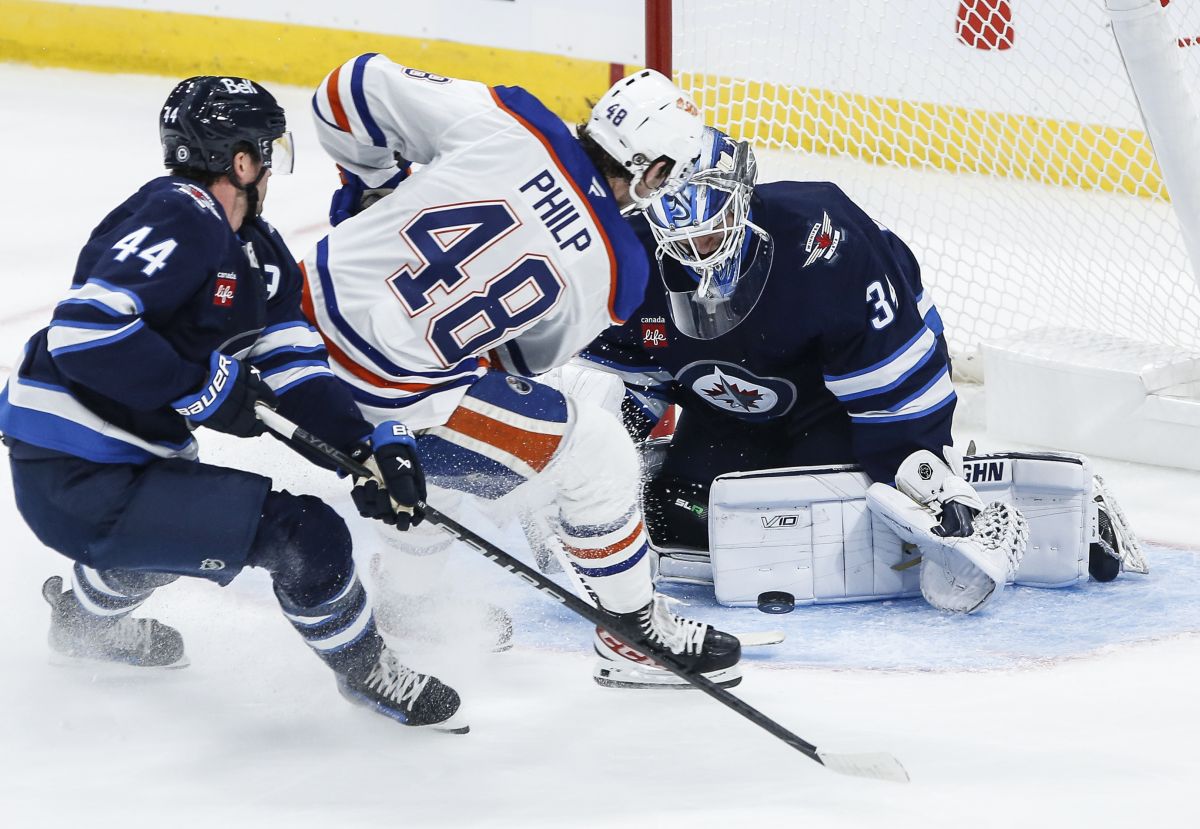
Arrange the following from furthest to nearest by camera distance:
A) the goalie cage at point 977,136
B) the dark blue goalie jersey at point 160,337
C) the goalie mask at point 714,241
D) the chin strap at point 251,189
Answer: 1. the goalie cage at point 977,136
2. the goalie mask at point 714,241
3. the chin strap at point 251,189
4. the dark blue goalie jersey at point 160,337

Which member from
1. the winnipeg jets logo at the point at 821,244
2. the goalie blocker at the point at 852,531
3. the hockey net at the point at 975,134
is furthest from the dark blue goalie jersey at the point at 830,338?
the hockey net at the point at 975,134

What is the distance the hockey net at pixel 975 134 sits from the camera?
14.5ft

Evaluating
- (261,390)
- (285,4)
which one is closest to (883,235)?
(261,390)

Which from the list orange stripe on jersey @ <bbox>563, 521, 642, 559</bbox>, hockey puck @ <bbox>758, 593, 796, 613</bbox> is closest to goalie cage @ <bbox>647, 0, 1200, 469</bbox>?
hockey puck @ <bbox>758, 593, 796, 613</bbox>

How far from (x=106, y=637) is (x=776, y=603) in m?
Result: 1.21

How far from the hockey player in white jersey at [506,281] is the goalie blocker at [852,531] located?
0.45m

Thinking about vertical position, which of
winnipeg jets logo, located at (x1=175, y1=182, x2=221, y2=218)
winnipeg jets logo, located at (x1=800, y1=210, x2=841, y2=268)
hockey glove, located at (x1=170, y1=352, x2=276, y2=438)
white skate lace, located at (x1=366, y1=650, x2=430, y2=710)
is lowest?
white skate lace, located at (x1=366, y1=650, x2=430, y2=710)

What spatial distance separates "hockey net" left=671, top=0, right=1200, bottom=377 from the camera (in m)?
4.42

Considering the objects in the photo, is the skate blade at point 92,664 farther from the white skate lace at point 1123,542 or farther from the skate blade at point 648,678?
the white skate lace at point 1123,542

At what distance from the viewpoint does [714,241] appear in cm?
273

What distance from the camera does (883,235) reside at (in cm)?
296

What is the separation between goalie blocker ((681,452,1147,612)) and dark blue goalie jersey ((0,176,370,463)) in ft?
2.95

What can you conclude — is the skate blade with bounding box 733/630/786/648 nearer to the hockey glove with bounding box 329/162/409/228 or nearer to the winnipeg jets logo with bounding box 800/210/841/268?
the winnipeg jets logo with bounding box 800/210/841/268

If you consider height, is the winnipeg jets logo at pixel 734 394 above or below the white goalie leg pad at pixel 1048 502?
above
